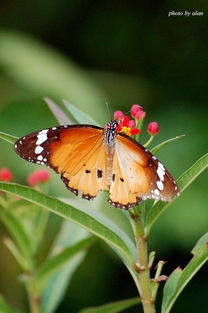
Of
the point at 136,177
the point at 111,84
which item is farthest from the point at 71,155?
the point at 111,84

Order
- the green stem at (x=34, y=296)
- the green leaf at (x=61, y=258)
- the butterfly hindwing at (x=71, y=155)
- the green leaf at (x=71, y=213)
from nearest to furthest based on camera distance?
the green leaf at (x=71, y=213), the butterfly hindwing at (x=71, y=155), the green leaf at (x=61, y=258), the green stem at (x=34, y=296)

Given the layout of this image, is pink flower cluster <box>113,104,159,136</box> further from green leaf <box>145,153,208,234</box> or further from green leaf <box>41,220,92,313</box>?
green leaf <box>41,220,92,313</box>

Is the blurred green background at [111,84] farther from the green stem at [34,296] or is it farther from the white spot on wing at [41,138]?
the white spot on wing at [41,138]

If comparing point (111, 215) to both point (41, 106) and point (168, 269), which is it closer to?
point (168, 269)

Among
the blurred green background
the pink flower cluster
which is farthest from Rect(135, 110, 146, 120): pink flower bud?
the blurred green background

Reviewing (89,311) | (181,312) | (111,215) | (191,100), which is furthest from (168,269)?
(89,311)

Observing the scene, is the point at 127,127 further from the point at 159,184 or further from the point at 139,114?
the point at 159,184

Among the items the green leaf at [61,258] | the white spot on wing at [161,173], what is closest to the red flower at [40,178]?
the green leaf at [61,258]

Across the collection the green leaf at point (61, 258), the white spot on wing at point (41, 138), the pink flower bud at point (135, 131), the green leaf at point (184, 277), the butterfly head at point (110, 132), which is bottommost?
the green leaf at point (61, 258)
